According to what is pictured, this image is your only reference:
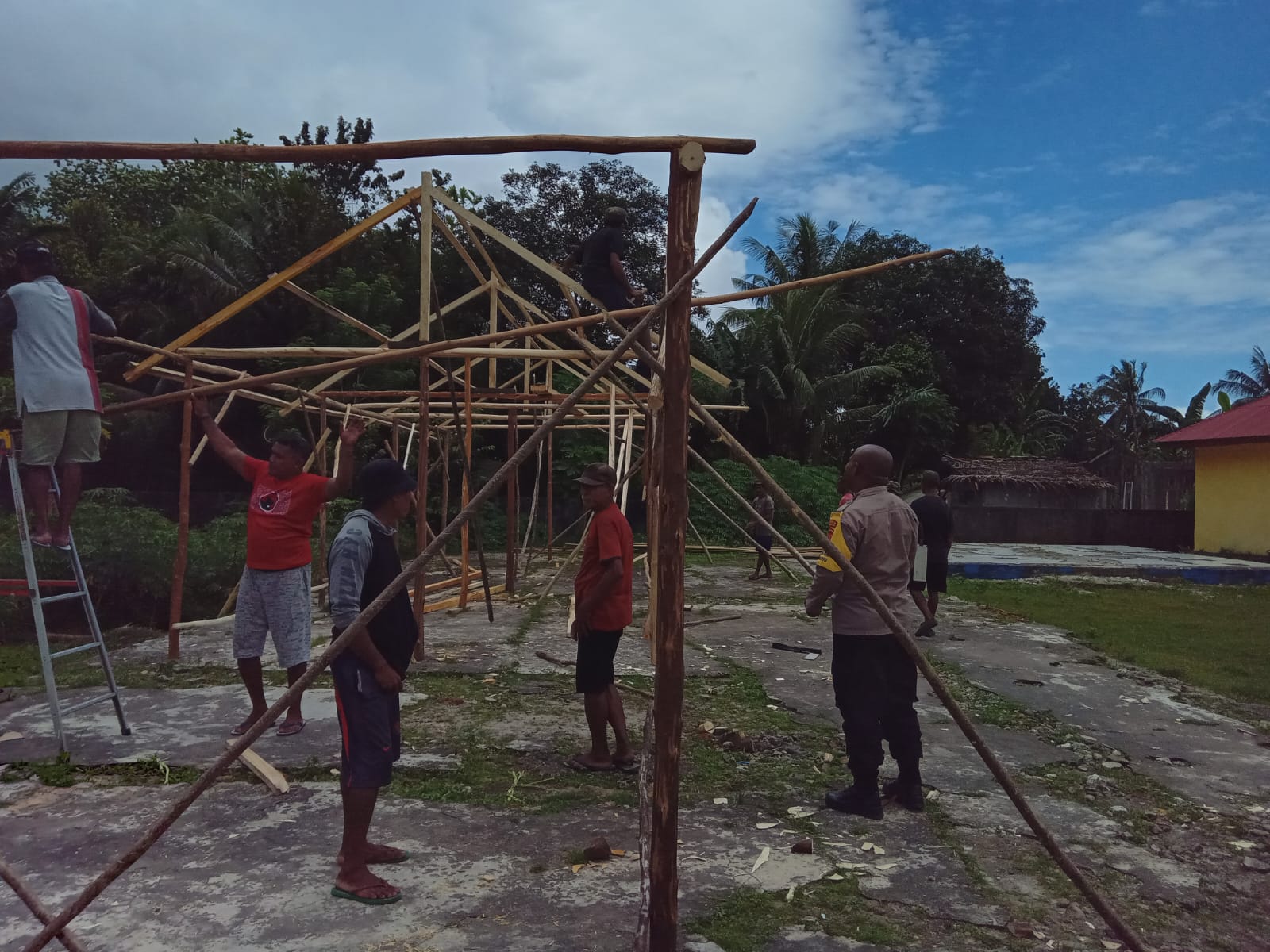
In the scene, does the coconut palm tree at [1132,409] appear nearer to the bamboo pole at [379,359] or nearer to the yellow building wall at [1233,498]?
the yellow building wall at [1233,498]

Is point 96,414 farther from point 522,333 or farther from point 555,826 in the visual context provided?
Result: point 555,826

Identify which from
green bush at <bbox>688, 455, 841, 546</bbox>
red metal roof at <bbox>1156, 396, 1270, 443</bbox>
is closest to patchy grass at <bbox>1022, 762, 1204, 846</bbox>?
green bush at <bbox>688, 455, 841, 546</bbox>

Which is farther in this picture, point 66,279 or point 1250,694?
point 66,279

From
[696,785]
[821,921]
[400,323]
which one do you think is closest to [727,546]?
[400,323]

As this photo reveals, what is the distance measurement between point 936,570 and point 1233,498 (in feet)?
45.6

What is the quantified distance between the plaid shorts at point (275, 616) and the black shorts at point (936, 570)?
566cm

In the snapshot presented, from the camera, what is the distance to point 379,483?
3408 mm

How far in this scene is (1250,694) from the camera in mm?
6699

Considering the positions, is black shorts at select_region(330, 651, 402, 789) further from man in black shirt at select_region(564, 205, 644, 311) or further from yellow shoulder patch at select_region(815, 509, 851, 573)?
man in black shirt at select_region(564, 205, 644, 311)

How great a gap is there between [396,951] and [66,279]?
2101 centimetres

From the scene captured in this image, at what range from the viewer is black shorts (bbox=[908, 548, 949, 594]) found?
8.34 meters

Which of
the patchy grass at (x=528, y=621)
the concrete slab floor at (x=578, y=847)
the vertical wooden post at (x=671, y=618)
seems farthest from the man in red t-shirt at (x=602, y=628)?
the patchy grass at (x=528, y=621)

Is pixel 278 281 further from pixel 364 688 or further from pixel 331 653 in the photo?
pixel 331 653

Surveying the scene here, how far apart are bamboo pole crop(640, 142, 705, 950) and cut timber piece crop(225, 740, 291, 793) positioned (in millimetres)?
2174
